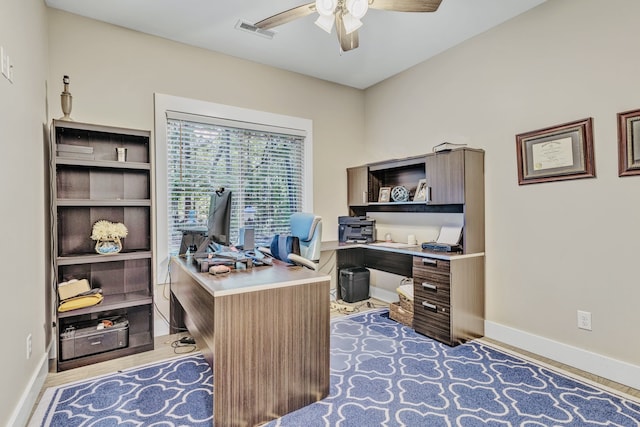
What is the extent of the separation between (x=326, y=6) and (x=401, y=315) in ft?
8.97

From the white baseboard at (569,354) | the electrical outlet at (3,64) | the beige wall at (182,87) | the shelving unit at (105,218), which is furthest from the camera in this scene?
the beige wall at (182,87)

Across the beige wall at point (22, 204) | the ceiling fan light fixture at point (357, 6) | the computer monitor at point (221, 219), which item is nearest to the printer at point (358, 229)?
the computer monitor at point (221, 219)

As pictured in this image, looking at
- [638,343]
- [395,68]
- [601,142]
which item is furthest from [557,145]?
[395,68]

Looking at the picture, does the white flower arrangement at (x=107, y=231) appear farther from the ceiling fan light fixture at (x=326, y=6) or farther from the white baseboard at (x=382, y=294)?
the white baseboard at (x=382, y=294)

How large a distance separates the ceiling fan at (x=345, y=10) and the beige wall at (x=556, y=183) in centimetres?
124

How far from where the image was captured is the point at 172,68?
3.09m

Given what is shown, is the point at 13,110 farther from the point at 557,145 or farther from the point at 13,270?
the point at 557,145

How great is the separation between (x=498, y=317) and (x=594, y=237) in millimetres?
1035

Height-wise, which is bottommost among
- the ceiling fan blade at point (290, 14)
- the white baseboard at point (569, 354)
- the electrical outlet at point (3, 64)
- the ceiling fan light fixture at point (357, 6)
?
the white baseboard at point (569, 354)

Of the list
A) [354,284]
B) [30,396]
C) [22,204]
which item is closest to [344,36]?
[22,204]

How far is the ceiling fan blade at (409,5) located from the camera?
1.93 m

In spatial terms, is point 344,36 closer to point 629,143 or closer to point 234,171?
point 234,171

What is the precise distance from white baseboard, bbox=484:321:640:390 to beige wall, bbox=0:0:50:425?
11.0 feet

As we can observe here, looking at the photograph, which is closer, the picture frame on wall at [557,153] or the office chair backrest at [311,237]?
the picture frame on wall at [557,153]
